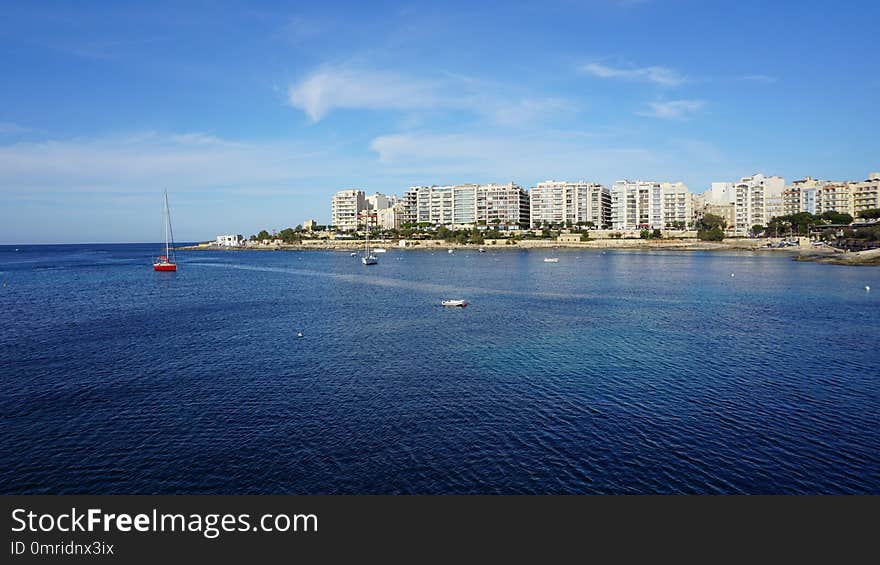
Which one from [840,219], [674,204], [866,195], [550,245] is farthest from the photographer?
[674,204]

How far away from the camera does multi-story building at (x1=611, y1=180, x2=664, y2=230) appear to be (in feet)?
595

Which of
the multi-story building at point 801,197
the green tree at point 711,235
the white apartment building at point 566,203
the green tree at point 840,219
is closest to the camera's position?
the green tree at point 840,219

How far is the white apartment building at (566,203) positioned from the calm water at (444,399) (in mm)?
145734

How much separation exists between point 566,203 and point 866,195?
79.2 meters

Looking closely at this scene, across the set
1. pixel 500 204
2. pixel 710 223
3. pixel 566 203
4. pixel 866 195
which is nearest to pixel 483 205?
pixel 500 204

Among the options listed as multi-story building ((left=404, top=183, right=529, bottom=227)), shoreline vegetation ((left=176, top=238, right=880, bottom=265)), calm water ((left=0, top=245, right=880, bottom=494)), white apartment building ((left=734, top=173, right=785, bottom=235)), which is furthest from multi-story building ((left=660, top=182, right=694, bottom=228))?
calm water ((left=0, top=245, right=880, bottom=494))

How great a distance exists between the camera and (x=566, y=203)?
190 metres

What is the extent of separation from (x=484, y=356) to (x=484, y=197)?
169m

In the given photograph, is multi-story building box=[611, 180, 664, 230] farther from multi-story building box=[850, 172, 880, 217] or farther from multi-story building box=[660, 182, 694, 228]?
multi-story building box=[850, 172, 880, 217]

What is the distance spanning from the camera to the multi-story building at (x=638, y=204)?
181500mm

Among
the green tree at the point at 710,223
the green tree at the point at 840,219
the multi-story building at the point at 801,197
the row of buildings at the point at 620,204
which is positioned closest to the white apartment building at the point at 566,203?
the row of buildings at the point at 620,204

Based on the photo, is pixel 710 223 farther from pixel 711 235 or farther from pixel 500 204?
pixel 500 204

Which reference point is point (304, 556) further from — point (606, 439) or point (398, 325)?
point (398, 325)

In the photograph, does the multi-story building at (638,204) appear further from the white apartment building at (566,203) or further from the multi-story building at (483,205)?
the multi-story building at (483,205)
